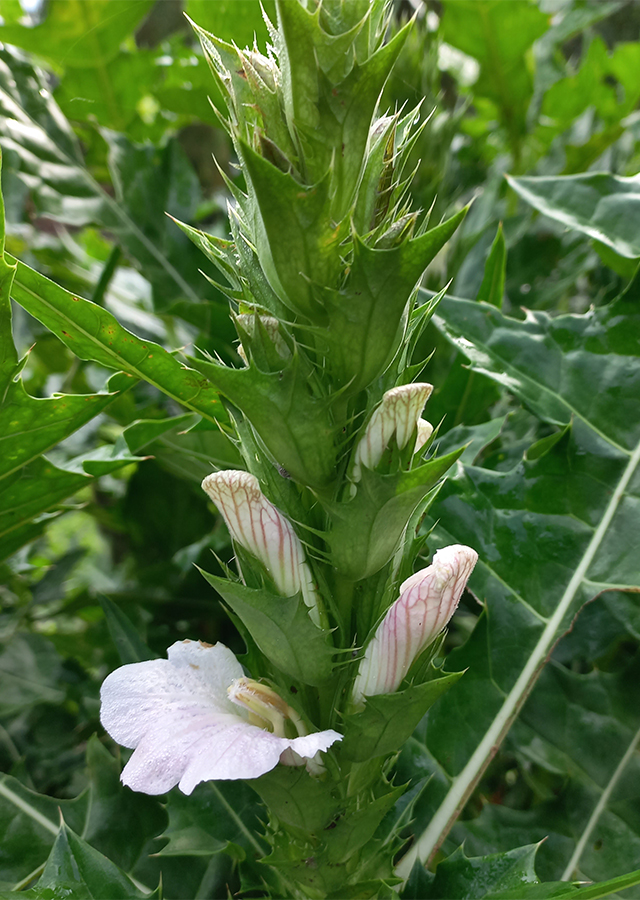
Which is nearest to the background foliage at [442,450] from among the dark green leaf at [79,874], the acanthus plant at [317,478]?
the dark green leaf at [79,874]

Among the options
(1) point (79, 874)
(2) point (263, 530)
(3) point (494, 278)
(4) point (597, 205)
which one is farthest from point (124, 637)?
(4) point (597, 205)

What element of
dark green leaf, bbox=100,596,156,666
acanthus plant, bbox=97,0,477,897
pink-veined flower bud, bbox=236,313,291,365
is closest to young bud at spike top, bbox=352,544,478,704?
acanthus plant, bbox=97,0,477,897

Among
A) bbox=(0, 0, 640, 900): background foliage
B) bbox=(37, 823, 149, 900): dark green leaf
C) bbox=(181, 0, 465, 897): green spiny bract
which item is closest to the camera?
bbox=(181, 0, 465, 897): green spiny bract

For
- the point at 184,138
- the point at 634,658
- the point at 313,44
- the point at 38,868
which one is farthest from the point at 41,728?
the point at 184,138

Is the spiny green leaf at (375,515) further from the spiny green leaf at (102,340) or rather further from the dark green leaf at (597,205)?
the dark green leaf at (597,205)

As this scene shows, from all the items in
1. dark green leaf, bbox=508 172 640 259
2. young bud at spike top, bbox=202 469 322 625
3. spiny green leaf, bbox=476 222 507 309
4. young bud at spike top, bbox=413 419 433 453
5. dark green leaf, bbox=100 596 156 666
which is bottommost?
dark green leaf, bbox=100 596 156 666

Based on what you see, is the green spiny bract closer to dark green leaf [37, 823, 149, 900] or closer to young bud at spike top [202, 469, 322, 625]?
young bud at spike top [202, 469, 322, 625]

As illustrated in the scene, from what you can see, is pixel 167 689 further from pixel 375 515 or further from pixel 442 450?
pixel 442 450
